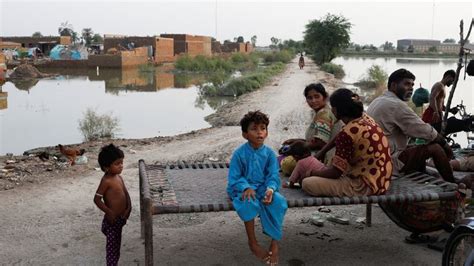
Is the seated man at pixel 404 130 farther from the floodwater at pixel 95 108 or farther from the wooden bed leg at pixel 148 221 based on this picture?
the floodwater at pixel 95 108

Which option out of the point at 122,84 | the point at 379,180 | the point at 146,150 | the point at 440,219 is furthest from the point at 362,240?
the point at 122,84

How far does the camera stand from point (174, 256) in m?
4.37

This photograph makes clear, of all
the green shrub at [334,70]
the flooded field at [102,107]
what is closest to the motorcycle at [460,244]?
the flooded field at [102,107]

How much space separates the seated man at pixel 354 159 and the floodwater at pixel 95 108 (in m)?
9.92

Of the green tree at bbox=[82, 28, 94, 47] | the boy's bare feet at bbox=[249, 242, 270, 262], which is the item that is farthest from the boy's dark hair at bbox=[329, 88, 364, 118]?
the green tree at bbox=[82, 28, 94, 47]

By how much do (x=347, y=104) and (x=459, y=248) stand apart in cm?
130

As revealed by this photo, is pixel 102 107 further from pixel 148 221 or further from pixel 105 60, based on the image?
pixel 105 60

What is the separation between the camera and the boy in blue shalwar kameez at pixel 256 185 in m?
3.57

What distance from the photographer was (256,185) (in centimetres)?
366

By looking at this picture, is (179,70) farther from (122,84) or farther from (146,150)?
(146,150)

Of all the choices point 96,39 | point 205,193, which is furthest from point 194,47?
point 205,193

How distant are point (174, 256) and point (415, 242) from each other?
2193mm

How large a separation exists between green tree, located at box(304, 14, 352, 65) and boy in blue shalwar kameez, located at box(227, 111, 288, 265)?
49619 millimetres

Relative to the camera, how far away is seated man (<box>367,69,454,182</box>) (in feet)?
14.8
